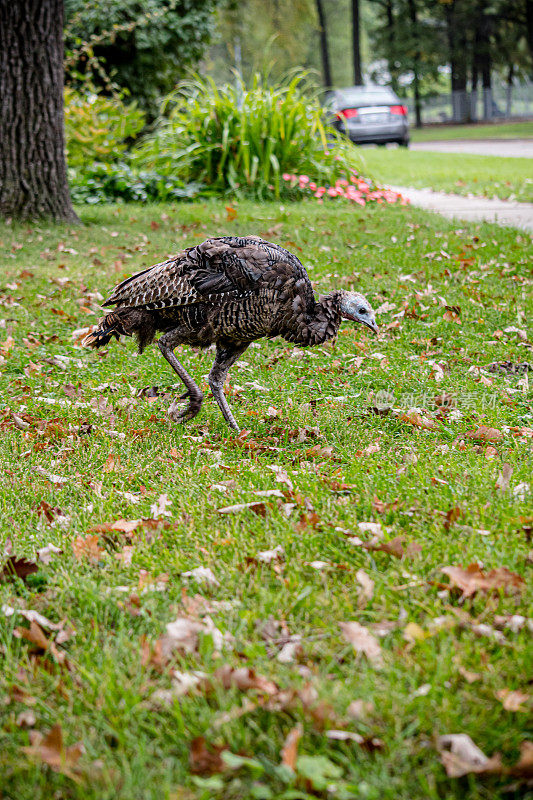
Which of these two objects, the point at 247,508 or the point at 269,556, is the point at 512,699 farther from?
the point at 247,508

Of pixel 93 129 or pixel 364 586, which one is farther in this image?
pixel 93 129

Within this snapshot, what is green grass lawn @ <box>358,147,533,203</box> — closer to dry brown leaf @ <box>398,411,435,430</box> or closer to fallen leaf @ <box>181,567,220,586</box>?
dry brown leaf @ <box>398,411,435,430</box>

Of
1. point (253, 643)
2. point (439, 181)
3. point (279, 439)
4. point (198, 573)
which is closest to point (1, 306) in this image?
point (279, 439)

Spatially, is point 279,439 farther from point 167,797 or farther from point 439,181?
point 439,181

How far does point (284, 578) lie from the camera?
9.50 ft

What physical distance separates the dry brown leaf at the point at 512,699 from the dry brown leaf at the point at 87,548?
65.4 inches

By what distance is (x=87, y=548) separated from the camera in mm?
3180

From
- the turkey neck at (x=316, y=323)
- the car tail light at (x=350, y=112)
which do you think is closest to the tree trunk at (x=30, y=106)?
the turkey neck at (x=316, y=323)

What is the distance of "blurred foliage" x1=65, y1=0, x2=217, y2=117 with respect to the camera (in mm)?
17234

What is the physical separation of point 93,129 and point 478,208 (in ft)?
22.9

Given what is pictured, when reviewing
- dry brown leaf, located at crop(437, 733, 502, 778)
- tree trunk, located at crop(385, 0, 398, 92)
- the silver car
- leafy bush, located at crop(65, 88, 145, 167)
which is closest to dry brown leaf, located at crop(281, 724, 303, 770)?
dry brown leaf, located at crop(437, 733, 502, 778)

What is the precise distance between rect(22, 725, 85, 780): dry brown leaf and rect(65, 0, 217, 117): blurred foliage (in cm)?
1724

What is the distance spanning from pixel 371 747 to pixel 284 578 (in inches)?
34.6

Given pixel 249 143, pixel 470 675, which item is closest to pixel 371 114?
pixel 249 143
